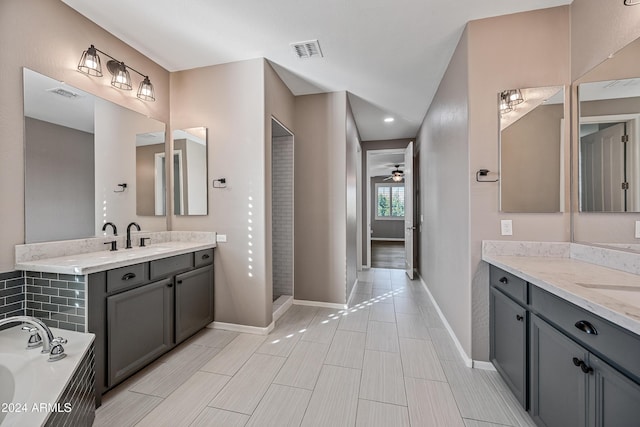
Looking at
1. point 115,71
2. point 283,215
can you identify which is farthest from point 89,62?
point 283,215

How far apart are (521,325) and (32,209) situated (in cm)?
330

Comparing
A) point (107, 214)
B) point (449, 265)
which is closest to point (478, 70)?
point (449, 265)

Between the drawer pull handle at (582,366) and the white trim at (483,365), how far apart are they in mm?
1138

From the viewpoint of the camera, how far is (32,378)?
1159mm

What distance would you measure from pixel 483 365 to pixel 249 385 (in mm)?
1842

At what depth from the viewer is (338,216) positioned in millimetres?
3445

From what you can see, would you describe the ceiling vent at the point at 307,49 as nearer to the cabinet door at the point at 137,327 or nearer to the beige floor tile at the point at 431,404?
the cabinet door at the point at 137,327

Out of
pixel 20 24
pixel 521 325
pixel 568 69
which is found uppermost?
pixel 20 24

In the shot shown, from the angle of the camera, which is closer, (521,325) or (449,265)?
(521,325)

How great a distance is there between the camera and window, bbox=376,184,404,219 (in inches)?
430

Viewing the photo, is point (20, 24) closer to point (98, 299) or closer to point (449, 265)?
point (98, 299)

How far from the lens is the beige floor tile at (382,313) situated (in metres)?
3.08

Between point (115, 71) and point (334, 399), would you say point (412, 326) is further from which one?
point (115, 71)

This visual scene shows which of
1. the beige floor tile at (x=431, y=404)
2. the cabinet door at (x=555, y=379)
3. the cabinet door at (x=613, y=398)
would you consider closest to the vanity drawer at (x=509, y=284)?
the cabinet door at (x=555, y=379)
